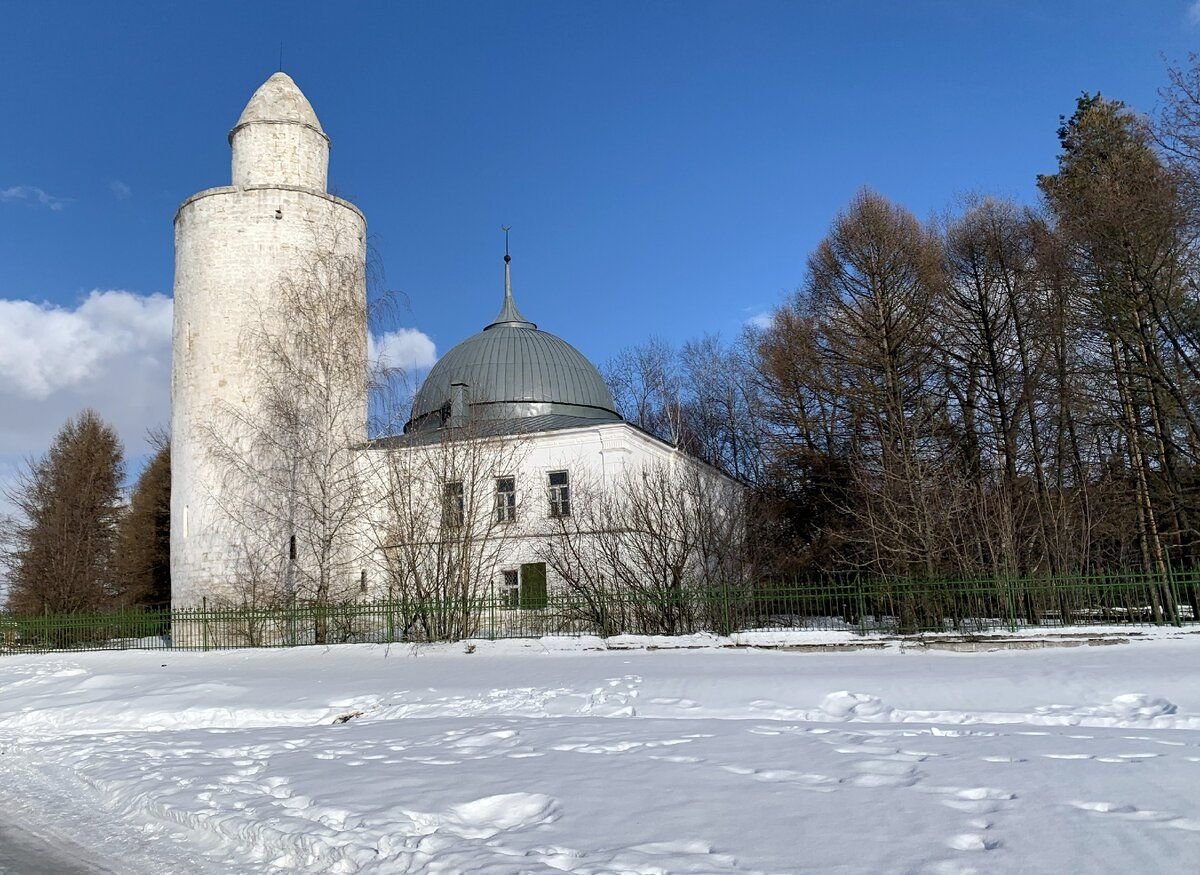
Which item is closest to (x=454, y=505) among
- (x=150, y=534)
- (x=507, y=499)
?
(x=507, y=499)

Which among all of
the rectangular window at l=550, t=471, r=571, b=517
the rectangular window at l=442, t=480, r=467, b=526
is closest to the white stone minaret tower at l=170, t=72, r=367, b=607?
the rectangular window at l=442, t=480, r=467, b=526

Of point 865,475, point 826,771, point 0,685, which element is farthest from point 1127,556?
point 0,685

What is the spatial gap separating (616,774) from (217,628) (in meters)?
17.0

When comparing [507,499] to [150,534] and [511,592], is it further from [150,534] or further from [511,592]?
[150,534]

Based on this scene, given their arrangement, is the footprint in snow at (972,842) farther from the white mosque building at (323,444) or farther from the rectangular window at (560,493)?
the rectangular window at (560,493)

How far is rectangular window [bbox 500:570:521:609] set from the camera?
18.8 meters

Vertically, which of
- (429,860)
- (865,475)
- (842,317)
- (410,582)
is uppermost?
(842,317)

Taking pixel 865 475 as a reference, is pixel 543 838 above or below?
below

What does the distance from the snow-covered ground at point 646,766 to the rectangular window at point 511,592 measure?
4692 millimetres

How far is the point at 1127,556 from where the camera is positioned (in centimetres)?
2439

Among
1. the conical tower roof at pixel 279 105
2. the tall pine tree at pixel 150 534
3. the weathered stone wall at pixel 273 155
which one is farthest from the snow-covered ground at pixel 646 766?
the tall pine tree at pixel 150 534

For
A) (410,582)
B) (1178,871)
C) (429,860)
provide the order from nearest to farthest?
(1178,871) < (429,860) < (410,582)

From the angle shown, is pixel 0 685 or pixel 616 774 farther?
pixel 0 685

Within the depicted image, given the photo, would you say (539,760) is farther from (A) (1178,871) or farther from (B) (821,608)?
(B) (821,608)
